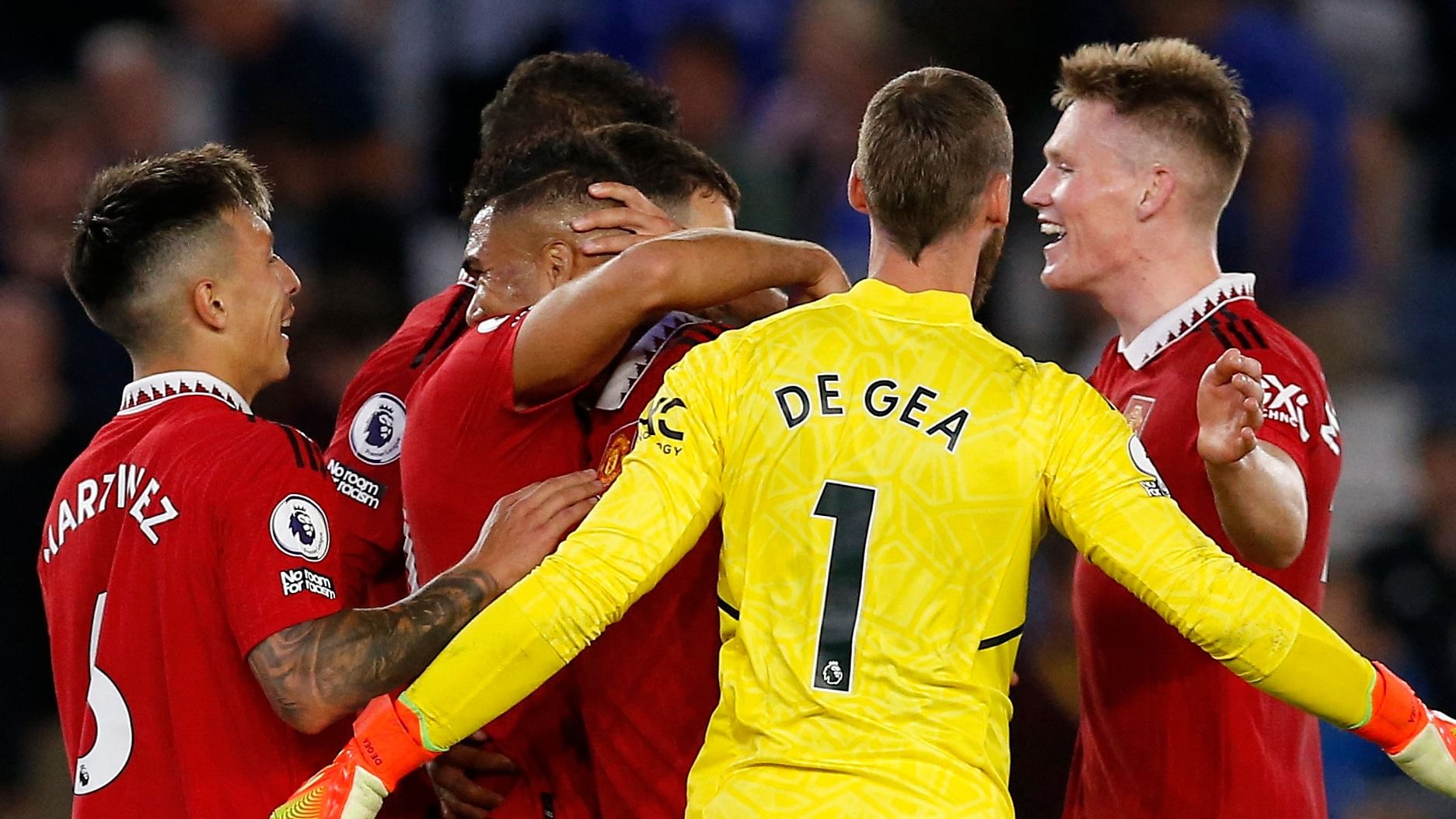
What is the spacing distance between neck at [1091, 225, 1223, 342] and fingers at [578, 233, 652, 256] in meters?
1.25

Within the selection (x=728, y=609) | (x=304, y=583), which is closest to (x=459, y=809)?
(x=304, y=583)

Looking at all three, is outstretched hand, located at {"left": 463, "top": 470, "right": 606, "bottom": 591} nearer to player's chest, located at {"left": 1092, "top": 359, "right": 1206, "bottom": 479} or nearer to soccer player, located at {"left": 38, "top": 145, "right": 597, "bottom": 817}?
soccer player, located at {"left": 38, "top": 145, "right": 597, "bottom": 817}

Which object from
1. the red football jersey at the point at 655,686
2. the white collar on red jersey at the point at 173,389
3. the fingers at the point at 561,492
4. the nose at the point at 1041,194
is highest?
the nose at the point at 1041,194

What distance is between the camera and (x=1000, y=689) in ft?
11.2

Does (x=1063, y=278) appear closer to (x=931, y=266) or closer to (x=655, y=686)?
(x=931, y=266)

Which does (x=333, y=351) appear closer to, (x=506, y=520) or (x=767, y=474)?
(x=506, y=520)

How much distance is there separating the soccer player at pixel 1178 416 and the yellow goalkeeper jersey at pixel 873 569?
1.17ft

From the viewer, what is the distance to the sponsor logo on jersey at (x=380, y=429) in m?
4.48

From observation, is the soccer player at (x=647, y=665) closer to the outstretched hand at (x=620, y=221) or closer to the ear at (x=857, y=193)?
the outstretched hand at (x=620, y=221)

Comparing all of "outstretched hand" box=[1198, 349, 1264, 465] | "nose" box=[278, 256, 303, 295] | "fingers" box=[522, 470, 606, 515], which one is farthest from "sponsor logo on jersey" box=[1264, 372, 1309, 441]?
"nose" box=[278, 256, 303, 295]

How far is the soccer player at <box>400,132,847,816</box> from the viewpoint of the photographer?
3701mm

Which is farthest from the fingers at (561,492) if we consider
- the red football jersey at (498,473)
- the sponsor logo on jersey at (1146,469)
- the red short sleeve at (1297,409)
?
the red short sleeve at (1297,409)

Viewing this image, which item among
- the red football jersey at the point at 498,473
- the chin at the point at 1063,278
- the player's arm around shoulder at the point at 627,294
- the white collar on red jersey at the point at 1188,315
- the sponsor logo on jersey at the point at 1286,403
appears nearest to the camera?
the player's arm around shoulder at the point at 627,294

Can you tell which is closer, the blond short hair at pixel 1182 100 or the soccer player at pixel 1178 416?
the soccer player at pixel 1178 416
